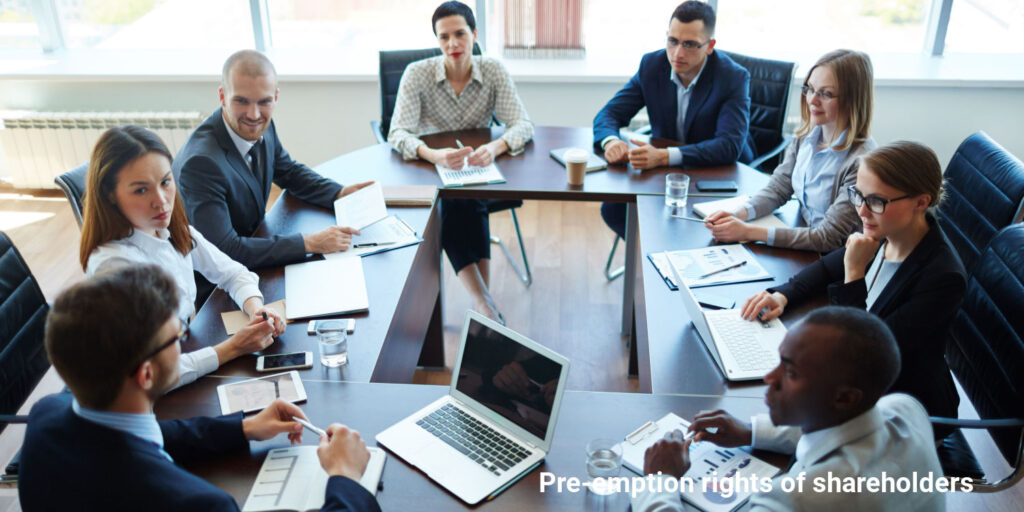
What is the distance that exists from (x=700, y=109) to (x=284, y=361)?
2.19m

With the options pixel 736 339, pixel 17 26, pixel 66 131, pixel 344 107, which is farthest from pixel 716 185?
pixel 17 26

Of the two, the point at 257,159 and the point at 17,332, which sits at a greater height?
the point at 257,159

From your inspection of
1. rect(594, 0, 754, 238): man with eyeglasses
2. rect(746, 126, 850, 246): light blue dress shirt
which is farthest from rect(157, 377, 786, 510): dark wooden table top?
rect(594, 0, 754, 238): man with eyeglasses

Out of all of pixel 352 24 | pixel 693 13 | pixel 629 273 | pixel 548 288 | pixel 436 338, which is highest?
pixel 693 13

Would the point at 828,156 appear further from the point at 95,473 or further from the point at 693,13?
the point at 95,473

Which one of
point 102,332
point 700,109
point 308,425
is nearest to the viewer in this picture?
point 102,332

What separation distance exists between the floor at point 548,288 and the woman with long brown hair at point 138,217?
110 centimetres

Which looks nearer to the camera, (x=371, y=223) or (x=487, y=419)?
(x=487, y=419)

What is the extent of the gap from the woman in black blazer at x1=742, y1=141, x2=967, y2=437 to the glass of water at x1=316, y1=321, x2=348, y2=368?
1.33m

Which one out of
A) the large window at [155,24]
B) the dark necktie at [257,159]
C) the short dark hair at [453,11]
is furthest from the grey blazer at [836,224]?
the large window at [155,24]

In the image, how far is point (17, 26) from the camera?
4.92m

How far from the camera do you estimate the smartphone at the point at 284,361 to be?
6.13ft

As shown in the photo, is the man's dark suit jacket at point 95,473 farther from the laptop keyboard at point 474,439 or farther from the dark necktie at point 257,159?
the dark necktie at point 257,159

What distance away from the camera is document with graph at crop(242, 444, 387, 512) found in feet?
4.73
